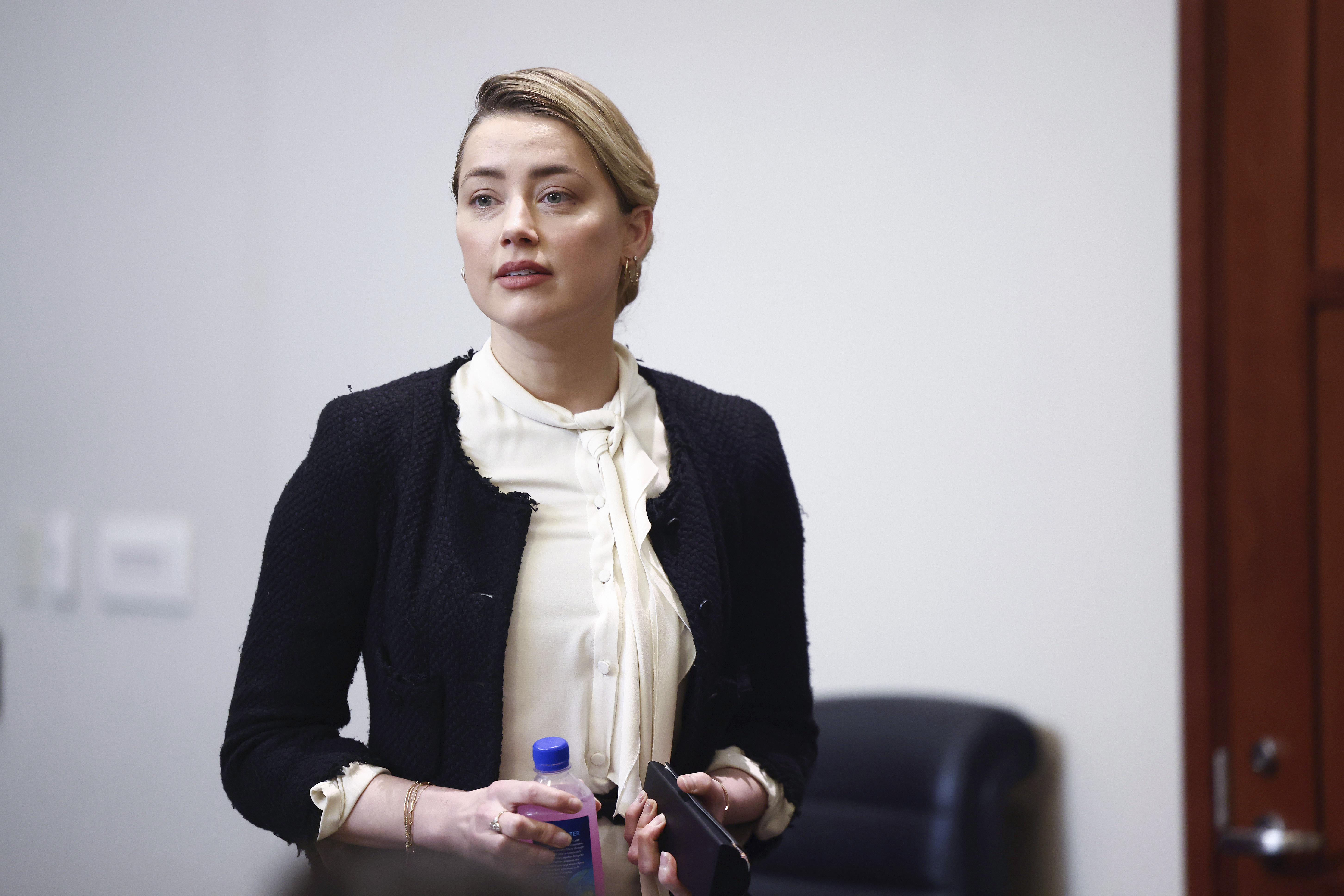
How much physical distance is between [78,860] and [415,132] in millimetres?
1234

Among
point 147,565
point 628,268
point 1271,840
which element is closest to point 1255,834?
point 1271,840

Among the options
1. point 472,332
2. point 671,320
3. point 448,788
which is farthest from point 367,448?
point 671,320

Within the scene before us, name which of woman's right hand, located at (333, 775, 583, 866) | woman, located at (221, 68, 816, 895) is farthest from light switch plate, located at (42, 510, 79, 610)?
woman's right hand, located at (333, 775, 583, 866)

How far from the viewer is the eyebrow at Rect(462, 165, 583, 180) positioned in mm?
1030

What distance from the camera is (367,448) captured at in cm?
100

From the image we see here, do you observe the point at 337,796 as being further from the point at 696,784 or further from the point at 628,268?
the point at 628,268

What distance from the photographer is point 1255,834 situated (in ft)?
4.34

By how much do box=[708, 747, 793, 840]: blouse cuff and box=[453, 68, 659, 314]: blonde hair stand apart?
0.57m

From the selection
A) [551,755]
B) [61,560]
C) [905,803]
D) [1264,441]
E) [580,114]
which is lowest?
[905,803]

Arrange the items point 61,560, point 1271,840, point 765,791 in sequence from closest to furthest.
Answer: point 765,791 → point 1271,840 → point 61,560

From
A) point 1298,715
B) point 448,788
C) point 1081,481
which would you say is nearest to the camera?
point 448,788

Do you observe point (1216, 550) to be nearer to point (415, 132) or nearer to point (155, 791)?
point (415, 132)

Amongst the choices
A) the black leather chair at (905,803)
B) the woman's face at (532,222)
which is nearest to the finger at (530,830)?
the woman's face at (532,222)

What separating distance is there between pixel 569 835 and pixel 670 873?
0.09 m
